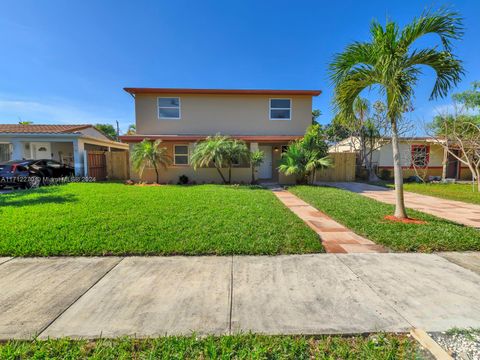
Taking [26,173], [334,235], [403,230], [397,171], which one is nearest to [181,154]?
[26,173]

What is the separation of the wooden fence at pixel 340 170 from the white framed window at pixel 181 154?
27.5 ft

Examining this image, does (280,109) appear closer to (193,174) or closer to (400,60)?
(193,174)

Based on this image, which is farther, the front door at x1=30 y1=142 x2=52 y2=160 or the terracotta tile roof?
the front door at x1=30 y1=142 x2=52 y2=160

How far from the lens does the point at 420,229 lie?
16.4 feet

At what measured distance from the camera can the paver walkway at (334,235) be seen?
13.8 ft

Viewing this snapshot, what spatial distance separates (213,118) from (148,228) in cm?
1000

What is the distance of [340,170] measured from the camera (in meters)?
14.7

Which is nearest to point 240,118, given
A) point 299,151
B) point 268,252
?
point 299,151

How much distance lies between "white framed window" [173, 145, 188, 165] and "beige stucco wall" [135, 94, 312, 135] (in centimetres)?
98

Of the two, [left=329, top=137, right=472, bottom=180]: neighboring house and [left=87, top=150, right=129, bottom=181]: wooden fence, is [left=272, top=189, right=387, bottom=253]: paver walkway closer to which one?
[left=87, top=150, right=129, bottom=181]: wooden fence

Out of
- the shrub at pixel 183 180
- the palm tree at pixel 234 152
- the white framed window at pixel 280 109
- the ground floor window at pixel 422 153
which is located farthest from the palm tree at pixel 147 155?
the ground floor window at pixel 422 153

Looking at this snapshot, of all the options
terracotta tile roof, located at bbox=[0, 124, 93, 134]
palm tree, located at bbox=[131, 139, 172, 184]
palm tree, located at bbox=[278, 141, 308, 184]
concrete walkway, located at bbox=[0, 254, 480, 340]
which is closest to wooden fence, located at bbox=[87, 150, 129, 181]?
Result: terracotta tile roof, located at bbox=[0, 124, 93, 134]

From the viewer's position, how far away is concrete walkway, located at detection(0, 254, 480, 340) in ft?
7.48

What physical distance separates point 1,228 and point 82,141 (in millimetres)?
10014
